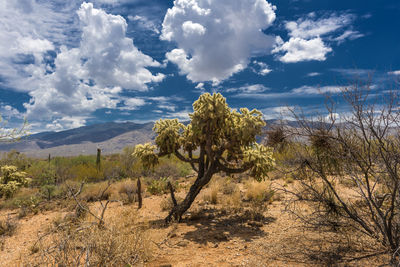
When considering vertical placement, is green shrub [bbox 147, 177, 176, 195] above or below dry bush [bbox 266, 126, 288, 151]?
below

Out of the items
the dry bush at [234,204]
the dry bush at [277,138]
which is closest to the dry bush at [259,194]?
the dry bush at [234,204]

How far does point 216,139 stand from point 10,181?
14908 mm

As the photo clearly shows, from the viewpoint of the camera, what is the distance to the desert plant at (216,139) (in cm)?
761

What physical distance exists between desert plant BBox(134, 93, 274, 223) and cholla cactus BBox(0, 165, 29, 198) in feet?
36.6

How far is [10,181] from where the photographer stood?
1513 centimetres

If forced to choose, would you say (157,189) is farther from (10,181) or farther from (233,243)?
(10,181)

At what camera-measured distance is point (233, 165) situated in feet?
29.7

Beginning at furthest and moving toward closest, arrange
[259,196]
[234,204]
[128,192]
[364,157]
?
[128,192] → [259,196] → [234,204] → [364,157]

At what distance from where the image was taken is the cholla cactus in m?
14.5

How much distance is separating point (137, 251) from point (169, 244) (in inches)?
62.4

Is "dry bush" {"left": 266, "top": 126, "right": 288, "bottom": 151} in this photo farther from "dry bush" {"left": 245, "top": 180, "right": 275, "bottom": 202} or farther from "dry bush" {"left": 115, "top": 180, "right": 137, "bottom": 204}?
"dry bush" {"left": 115, "top": 180, "right": 137, "bottom": 204}

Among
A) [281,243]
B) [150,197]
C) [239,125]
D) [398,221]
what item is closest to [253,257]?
[281,243]

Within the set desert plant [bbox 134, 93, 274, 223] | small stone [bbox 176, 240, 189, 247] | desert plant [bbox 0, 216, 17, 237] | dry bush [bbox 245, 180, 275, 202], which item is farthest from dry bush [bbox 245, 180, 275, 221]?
desert plant [bbox 0, 216, 17, 237]

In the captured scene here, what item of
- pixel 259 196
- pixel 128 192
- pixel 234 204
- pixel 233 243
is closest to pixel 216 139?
pixel 234 204
